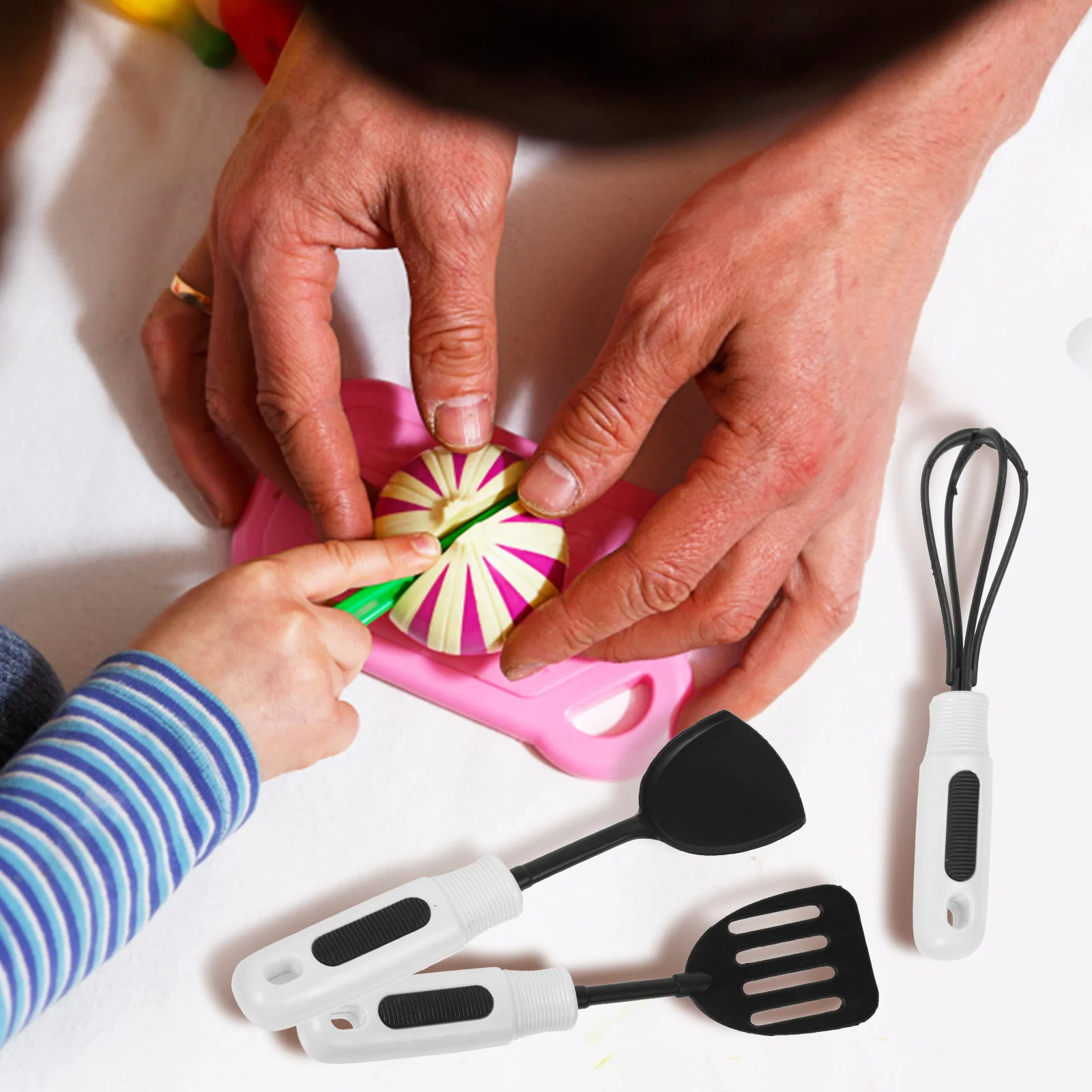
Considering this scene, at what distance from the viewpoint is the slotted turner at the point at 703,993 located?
2.83 feet

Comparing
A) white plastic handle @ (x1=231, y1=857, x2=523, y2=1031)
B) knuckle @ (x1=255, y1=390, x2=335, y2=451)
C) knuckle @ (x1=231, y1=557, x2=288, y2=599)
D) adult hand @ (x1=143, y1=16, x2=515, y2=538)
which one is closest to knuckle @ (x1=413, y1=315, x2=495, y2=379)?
adult hand @ (x1=143, y1=16, x2=515, y2=538)

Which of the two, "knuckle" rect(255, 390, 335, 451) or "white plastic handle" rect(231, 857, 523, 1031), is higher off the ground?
"knuckle" rect(255, 390, 335, 451)

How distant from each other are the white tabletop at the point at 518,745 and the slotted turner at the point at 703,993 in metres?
0.03

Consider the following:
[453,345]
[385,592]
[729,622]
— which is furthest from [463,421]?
[729,622]

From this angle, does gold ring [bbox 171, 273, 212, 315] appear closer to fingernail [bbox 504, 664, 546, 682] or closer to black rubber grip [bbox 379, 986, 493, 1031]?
fingernail [bbox 504, 664, 546, 682]

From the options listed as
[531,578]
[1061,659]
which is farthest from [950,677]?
[531,578]

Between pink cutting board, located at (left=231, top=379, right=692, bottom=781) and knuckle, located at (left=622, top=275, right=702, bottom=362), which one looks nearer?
knuckle, located at (left=622, top=275, right=702, bottom=362)

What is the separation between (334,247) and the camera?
85 centimetres

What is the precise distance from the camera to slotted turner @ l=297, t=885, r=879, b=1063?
86cm

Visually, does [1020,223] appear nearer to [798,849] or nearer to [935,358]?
[935,358]

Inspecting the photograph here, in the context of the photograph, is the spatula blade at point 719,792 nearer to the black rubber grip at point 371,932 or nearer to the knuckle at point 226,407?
the black rubber grip at point 371,932

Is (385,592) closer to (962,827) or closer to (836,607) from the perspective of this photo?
(836,607)

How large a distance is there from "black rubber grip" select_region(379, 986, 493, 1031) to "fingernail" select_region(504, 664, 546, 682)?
0.27 m

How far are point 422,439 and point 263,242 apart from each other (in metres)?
0.27
